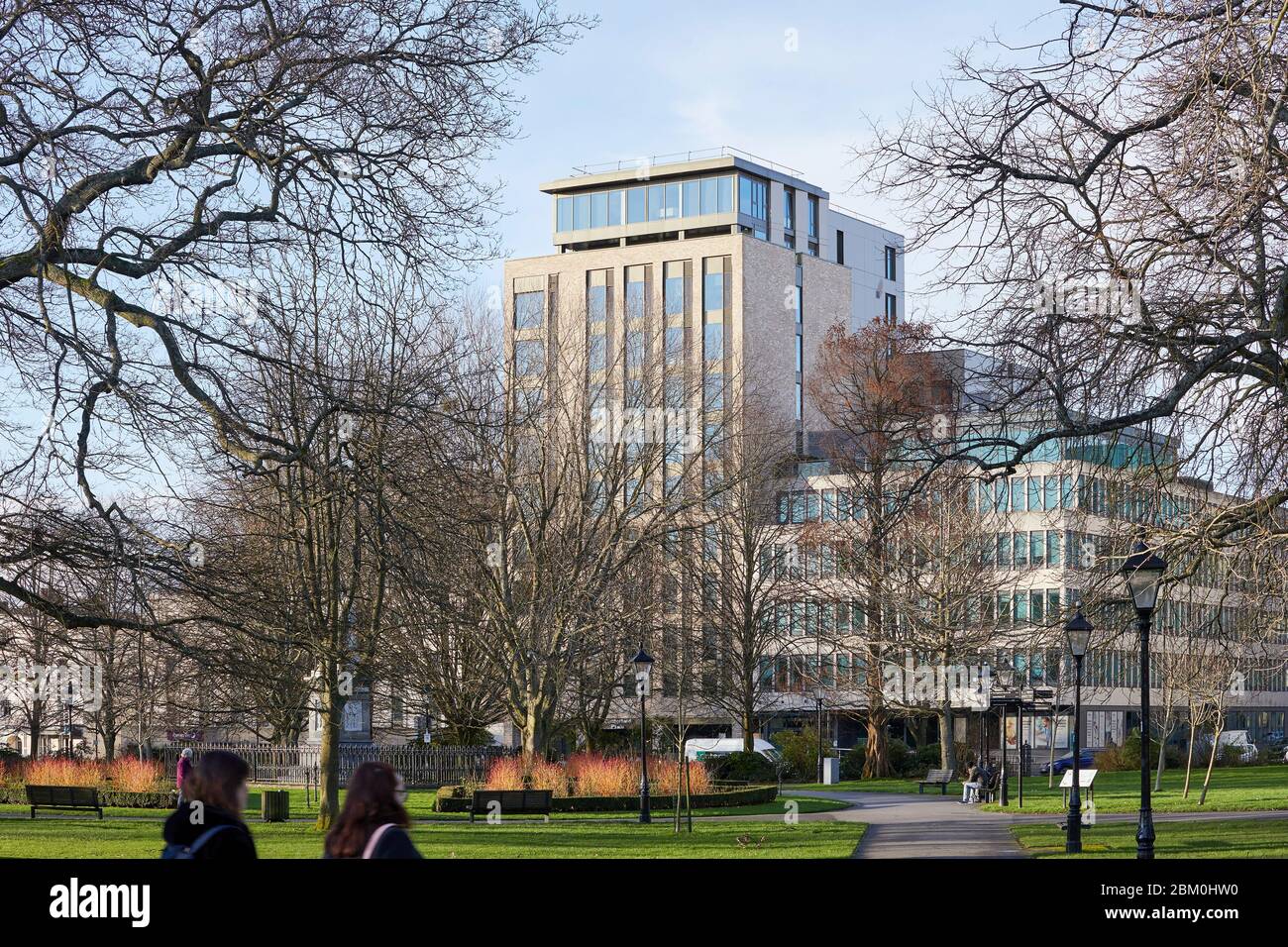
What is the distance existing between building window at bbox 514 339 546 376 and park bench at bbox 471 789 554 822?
16.2 metres

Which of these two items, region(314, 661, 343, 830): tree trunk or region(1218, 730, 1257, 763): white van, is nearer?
region(314, 661, 343, 830): tree trunk

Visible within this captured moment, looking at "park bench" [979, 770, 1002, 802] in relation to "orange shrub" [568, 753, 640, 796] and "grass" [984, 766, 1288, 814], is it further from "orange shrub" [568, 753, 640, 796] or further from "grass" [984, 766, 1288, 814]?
"orange shrub" [568, 753, 640, 796]

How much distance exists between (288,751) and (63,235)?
28670 mm

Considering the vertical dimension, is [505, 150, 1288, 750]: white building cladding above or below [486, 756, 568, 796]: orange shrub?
above

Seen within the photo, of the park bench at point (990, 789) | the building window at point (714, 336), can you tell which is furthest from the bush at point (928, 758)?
the building window at point (714, 336)

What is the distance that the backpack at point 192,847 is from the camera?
583 cm

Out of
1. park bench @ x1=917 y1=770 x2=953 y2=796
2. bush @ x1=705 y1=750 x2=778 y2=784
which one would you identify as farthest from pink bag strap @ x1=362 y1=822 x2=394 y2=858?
park bench @ x1=917 y1=770 x2=953 y2=796

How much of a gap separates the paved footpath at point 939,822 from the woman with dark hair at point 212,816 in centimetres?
1598

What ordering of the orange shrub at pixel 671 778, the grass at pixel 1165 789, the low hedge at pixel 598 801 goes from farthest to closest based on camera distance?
the orange shrub at pixel 671 778, the grass at pixel 1165 789, the low hedge at pixel 598 801

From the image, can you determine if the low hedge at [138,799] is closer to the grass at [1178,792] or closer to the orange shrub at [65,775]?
the orange shrub at [65,775]

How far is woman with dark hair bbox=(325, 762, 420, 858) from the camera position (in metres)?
6.01

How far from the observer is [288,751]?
4094cm
